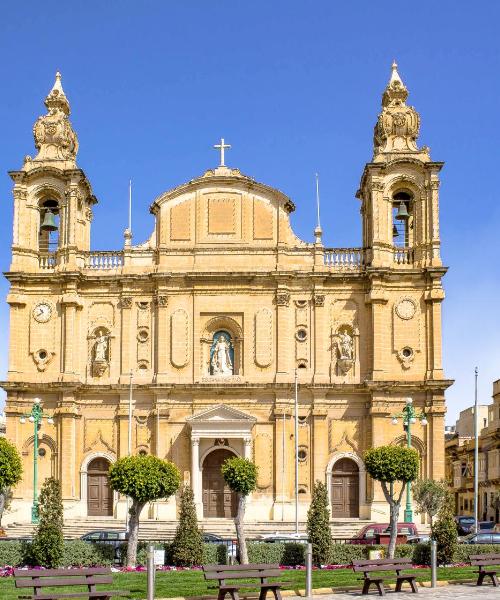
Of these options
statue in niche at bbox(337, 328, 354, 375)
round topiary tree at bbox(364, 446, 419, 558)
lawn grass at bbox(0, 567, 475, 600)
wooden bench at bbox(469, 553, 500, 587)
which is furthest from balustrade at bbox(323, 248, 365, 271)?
wooden bench at bbox(469, 553, 500, 587)

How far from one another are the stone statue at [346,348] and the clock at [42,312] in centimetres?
1402

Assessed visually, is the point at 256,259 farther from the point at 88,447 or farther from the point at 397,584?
the point at 397,584

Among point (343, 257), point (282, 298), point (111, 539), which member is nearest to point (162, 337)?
point (282, 298)

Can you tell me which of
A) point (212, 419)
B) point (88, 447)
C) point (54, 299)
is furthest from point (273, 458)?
point (54, 299)

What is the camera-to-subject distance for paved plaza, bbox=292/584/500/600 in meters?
24.4

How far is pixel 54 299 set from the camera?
174ft

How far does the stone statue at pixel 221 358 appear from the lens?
5253cm

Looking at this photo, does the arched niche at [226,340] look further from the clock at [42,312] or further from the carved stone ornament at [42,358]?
the clock at [42,312]

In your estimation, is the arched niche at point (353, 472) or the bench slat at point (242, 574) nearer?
the bench slat at point (242, 574)

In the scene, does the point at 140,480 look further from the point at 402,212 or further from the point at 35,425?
the point at 402,212

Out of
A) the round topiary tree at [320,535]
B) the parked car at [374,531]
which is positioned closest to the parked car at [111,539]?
the round topiary tree at [320,535]

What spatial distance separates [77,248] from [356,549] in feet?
81.7

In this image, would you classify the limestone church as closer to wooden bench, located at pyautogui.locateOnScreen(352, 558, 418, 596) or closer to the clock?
the clock

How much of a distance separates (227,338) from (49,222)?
10289mm
